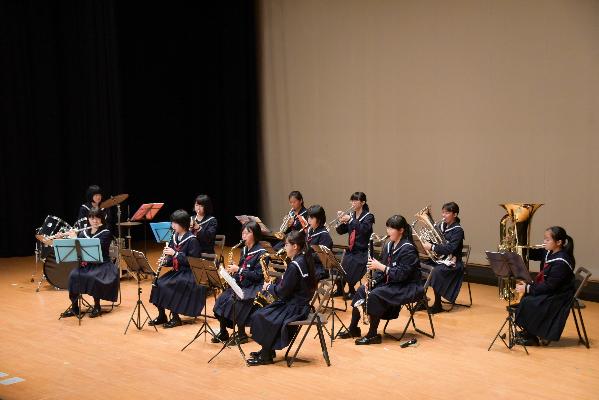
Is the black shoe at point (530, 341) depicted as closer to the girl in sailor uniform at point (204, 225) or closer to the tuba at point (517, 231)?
the tuba at point (517, 231)

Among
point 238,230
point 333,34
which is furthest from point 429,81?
point 238,230

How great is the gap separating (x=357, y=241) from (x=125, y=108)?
7.57 meters

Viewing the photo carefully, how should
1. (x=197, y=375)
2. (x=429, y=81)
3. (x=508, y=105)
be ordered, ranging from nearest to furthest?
(x=197, y=375) → (x=508, y=105) → (x=429, y=81)

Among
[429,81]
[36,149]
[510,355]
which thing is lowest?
[510,355]

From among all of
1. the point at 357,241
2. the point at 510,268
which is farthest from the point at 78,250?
the point at 510,268

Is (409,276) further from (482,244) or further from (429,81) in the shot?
(429,81)

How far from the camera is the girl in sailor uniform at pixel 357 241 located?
10352 mm

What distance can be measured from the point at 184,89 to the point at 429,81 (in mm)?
6296

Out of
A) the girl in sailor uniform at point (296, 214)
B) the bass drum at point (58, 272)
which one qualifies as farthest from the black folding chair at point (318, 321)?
the bass drum at point (58, 272)

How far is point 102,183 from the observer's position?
586 inches

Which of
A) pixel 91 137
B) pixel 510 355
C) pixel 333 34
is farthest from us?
pixel 91 137

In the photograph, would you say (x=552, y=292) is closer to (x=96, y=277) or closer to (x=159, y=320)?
(x=159, y=320)

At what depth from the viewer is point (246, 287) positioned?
321 inches

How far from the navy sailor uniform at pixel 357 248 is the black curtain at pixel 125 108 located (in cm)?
553
